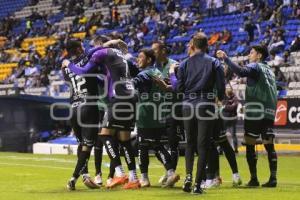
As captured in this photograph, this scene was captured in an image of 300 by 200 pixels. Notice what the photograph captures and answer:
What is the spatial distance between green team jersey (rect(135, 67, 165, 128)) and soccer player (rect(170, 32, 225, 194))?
1357mm

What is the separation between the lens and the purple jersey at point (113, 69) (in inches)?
413

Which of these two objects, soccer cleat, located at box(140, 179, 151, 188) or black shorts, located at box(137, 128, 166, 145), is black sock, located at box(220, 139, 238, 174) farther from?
soccer cleat, located at box(140, 179, 151, 188)

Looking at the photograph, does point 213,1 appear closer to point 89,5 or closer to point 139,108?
point 89,5

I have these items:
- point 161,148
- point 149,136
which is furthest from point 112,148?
point 161,148

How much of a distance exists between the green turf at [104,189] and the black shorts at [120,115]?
0.92 meters

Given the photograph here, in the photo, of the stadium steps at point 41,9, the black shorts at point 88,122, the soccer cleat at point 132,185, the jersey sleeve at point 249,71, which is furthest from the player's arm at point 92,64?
the stadium steps at point 41,9

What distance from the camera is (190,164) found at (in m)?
9.59

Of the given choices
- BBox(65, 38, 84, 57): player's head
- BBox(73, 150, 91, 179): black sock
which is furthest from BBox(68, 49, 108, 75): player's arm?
BBox(73, 150, 91, 179): black sock

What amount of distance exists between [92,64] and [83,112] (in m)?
0.70

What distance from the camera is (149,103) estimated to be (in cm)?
1117

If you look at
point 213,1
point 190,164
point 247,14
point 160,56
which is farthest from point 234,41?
point 190,164

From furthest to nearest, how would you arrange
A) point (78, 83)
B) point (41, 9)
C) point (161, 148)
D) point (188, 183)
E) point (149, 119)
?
point (41, 9), point (161, 148), point (149, 119), point (78, 83), point (188, 183)

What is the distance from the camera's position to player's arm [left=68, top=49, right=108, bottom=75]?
10.4 meters

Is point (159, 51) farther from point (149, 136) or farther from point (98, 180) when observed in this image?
point (98, 180)
